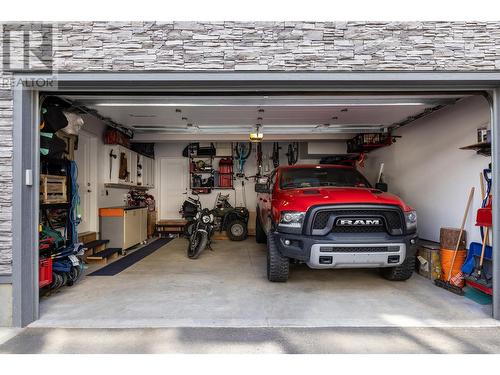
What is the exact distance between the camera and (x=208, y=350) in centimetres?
218

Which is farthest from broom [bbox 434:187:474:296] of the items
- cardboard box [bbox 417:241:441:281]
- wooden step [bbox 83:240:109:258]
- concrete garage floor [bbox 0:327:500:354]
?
wooden step [bbox 83:240:109:258]

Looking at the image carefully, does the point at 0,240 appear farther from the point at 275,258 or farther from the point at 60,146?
the point at 275,258

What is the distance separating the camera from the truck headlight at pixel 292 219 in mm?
3334

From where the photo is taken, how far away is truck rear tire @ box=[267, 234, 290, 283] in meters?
3.65

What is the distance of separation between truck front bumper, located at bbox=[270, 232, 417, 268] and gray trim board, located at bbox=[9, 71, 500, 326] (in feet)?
2.99

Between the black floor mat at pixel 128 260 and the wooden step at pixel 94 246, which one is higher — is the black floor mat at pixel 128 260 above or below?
below

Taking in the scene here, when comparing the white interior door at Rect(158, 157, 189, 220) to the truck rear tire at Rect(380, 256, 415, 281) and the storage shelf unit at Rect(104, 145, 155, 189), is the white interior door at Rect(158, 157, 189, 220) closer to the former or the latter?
the storage shelf unit at Rect(104, 145, 155, 189)

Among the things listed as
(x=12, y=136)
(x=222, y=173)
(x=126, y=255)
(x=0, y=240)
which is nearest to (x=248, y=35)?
(x=12, y=136)

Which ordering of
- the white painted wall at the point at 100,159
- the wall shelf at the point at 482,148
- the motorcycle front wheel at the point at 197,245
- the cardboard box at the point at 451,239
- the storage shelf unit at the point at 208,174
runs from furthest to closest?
the storage shelf unit at the point at 208,174 → the white painted wall at the point at 100,159 → the motorcycle front wheel at the point at 197,245 → the cardboard box at the point at 451,239 → the wall shelf at the point at 482,148

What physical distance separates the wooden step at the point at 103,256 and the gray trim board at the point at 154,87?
2235mm

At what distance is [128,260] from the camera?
5207mm

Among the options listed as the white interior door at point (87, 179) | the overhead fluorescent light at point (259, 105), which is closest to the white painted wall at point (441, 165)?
the overhead fluorescent light at point (259, 105)

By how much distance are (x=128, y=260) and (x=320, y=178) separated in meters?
3.76

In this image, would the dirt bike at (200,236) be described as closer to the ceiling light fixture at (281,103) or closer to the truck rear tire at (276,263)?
the truck rear tire at (276,263)
